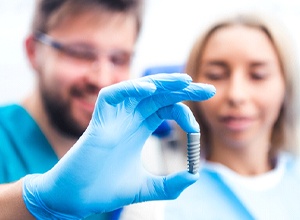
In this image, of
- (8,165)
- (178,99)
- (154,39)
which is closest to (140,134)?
(178,99)

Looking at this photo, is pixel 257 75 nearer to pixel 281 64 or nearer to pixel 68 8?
pixel 281 64

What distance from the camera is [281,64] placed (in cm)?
142

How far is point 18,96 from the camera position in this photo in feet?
4.60

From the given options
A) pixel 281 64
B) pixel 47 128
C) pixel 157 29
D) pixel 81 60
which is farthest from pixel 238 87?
pixel 47 128

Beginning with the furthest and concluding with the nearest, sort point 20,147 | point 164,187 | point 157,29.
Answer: point 157,29 < point 20,147 < point 164,187

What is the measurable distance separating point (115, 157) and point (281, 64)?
2.51ft

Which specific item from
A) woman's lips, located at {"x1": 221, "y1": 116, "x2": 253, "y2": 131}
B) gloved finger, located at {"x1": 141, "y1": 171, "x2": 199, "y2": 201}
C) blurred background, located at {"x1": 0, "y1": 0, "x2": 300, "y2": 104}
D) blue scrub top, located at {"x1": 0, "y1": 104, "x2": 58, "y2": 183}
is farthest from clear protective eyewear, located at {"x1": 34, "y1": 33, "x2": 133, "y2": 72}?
gloved finger, located at {"x1": 141, "y1": 171, "x2": 199, "y2": 201}

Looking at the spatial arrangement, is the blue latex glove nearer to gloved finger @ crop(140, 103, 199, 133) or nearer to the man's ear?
gloved finger @ crop(140, 103, 199, 133)

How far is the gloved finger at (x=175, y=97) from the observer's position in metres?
0.86

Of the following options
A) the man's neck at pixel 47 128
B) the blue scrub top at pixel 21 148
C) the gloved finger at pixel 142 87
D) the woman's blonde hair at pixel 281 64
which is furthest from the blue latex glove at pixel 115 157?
the woman's blonde hair at pixel 281 64

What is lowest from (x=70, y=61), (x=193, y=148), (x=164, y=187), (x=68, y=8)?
(x=164, y=187)

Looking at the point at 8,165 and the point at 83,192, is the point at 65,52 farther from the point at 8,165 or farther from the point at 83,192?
the point at 83,192

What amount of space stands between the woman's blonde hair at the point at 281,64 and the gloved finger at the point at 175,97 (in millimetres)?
530

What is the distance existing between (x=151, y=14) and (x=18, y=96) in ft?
1.72
